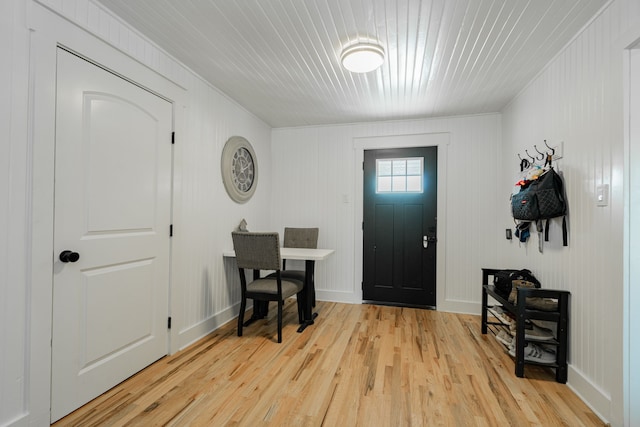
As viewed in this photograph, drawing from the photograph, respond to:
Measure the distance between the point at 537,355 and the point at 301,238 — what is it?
8.58 ft

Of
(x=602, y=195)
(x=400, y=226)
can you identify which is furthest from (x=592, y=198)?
(x=400, y=226)

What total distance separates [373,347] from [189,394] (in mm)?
1506

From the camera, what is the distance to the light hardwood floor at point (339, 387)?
5.29 feet

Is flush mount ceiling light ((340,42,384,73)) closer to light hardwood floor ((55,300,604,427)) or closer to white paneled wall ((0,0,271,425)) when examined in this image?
white paneled wall ((0,0,271,425))

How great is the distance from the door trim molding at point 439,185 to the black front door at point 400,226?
0.06 meters

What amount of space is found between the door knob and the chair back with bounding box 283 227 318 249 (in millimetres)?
2409

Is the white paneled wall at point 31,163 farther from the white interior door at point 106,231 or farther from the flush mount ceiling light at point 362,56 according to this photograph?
the flush mount ceiling light at point 362,56

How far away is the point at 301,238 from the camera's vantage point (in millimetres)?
3777

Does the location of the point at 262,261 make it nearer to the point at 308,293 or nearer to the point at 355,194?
the point at 308,293

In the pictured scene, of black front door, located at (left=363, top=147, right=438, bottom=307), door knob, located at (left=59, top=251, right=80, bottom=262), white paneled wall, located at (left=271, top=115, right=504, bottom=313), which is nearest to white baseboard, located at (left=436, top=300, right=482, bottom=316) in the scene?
white paneled wall, located at (left=271, top=115, right=504, bottom=313)

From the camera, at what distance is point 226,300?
10.2 ft

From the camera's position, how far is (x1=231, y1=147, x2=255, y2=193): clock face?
326 cm

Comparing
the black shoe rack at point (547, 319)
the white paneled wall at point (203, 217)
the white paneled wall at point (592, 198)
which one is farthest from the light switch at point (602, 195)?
the white paneled wall at point (203, 217)

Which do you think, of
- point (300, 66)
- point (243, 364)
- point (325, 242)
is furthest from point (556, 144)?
point (243, 364)
